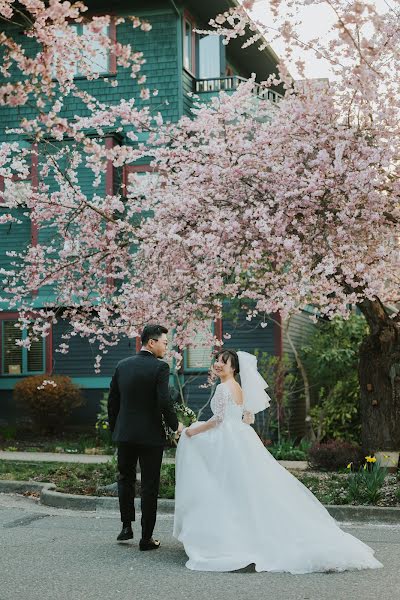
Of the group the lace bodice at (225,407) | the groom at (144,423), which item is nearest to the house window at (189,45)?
the groom at (144,423)

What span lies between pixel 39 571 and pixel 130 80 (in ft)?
57.5

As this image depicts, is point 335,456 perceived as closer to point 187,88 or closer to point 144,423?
point 144,423

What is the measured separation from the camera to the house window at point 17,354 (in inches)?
931

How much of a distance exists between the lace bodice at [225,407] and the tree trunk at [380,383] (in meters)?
6.48

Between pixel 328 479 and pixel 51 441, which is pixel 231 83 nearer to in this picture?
pixel 51 441

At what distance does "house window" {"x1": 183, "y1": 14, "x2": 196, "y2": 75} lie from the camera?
2300cm

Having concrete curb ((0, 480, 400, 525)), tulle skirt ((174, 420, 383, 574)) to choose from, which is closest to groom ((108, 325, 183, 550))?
tulle skirt ((174, 420, 383, 574))

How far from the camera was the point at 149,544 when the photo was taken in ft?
27.1

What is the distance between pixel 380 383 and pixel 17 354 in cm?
1219

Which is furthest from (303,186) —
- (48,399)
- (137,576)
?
(48,399)

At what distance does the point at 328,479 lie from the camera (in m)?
13.5

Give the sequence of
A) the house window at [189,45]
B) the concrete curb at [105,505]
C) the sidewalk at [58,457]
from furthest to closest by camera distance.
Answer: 1. the house window at [189,45]
2. the sidewalk at [58,457]
3. the concrete curb at [105,505]

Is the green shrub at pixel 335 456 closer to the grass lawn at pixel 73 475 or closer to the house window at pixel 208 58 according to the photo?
the grass lawn at pixel 73 475

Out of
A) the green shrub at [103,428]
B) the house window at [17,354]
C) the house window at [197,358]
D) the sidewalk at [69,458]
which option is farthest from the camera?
the house window at [17,354]
